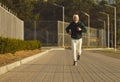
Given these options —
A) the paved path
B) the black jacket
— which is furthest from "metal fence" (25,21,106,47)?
the paved path

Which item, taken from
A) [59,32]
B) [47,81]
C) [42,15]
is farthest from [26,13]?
[47,81]

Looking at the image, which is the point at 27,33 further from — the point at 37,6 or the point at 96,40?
the point at 37,6

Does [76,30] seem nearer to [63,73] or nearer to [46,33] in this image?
[63,73]

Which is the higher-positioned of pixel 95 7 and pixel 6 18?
pixel 95 7

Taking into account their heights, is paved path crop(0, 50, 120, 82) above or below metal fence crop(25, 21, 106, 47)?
below

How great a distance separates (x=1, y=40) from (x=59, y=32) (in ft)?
219

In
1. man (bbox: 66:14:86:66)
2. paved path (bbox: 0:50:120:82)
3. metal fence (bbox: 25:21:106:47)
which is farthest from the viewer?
metal fence (bbox: 25:21:106:47)

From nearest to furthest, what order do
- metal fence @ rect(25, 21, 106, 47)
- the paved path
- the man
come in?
1. the paved path
2. the man
3. metal fence @ rect(25, 21, 106, 47)

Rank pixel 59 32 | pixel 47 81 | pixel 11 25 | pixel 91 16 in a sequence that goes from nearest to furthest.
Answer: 1. pixel 47 81
2. pixel 11 25
3. pixel 59 32
4. pixel 91 16

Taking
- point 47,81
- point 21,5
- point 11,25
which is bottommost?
point 47,81

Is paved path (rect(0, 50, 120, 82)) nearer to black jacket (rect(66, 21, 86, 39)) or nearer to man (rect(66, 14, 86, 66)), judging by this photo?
man (rect(66, 14, 86, 66))

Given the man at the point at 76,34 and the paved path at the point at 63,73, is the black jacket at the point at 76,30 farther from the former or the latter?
the paved path at the point at 63,73

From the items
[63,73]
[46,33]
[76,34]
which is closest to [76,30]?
[76,34]

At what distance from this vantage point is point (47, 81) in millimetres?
13383
